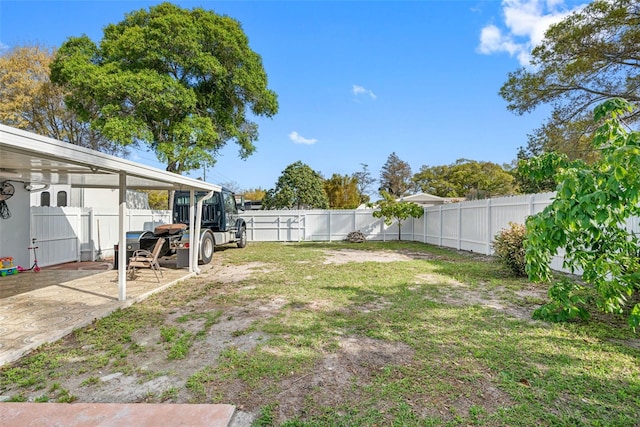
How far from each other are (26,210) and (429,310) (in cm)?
966

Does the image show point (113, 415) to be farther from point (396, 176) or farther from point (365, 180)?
point (396, 176)

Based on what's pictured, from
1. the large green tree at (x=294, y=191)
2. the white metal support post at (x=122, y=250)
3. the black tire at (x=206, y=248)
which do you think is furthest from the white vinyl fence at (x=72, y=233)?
the large green tree at (x=294, y=191)

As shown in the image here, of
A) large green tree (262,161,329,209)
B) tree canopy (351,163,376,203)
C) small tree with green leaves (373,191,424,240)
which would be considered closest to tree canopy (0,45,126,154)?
large green tree (262,161,329,209)

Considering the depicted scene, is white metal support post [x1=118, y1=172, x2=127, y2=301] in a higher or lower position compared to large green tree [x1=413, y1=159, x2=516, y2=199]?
lower

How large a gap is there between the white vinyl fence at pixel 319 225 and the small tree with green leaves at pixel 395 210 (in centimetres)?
58

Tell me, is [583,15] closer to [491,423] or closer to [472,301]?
[472,301]

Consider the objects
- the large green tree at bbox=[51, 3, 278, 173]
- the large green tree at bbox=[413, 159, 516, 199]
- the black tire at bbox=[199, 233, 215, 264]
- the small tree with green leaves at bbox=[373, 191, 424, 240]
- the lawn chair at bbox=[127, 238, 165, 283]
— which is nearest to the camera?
the lawn chair at bbox=[127, 238, 165, 283]

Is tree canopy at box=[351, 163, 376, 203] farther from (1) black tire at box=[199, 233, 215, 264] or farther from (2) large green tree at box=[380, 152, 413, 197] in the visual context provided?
(1) black tire at box=[199, 233, 215, 264]

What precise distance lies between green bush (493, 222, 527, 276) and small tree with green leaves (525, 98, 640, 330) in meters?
2.15

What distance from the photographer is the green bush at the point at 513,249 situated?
7066 mm

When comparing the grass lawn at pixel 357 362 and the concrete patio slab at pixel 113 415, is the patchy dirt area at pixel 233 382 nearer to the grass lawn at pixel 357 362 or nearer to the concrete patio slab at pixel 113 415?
the grass lawn at pixel 357 362

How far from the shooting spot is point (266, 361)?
328cm

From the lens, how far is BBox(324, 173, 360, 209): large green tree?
1344 inches

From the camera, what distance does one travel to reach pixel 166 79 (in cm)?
1545
